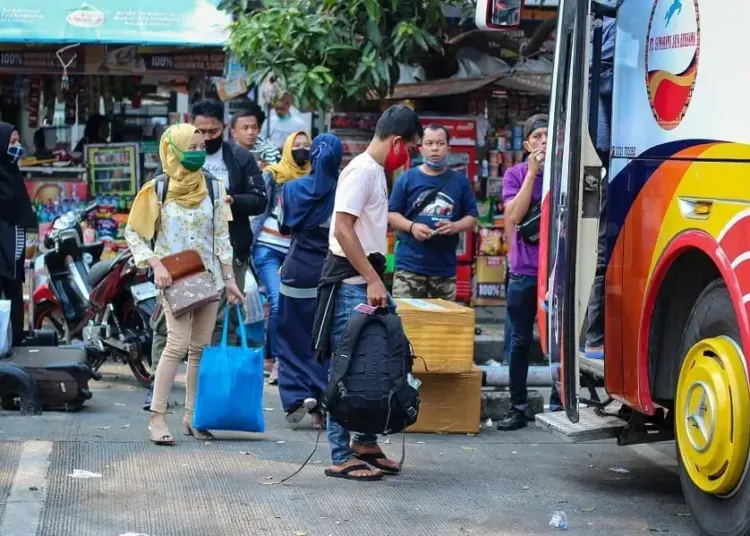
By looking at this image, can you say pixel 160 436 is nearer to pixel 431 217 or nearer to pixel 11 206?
pixel 431 217

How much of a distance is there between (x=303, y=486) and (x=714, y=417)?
2.29m

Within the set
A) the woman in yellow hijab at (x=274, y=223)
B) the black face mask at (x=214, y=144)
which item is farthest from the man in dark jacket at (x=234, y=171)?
the woman in yellow hijab at (x=274, y=223)

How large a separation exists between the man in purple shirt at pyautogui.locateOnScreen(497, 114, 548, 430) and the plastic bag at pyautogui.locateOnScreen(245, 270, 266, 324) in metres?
1.83

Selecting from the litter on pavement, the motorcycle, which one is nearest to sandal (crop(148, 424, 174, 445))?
the litter on pavement

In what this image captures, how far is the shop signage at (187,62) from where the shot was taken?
14000mm

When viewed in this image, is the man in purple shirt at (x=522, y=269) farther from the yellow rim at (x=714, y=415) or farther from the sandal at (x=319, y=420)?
the yellow rim at (x=714, y=415)

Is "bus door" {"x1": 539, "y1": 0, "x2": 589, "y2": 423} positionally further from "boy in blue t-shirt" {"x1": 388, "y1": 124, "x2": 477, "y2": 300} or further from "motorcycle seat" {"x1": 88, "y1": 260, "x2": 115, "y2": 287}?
"motorcycle seat" {"x1": 88, "y1": 260, "x2": 115, "y2": 287}

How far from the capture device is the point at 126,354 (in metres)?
9.83

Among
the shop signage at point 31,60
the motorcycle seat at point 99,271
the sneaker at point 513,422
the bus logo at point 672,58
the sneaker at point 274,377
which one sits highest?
the shop signage at point 31,60

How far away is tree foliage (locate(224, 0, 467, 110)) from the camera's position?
1087 cm

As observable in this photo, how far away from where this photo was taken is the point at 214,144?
8.77 m

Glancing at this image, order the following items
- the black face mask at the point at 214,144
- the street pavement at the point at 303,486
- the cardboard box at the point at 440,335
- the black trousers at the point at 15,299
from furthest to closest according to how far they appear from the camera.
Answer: the black trousers at the point at 15,299
the black face mask at the point at 214,144
the cardboard box at the point at 440,335
the street pavement at the point at 303,486

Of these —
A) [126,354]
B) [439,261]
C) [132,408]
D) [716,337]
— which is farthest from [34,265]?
[716,337]

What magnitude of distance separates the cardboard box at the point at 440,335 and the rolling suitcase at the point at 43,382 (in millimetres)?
2254
